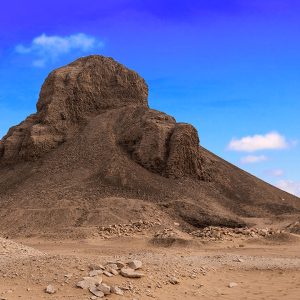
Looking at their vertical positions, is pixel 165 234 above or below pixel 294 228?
below

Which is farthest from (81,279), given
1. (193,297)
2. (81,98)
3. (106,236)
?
(81,98)

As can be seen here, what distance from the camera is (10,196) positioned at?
1314 inches

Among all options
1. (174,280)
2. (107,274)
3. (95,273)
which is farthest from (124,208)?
(95,273)

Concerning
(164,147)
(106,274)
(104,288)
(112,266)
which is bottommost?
(104,288)

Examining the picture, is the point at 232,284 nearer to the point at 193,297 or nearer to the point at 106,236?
the point at 193,297

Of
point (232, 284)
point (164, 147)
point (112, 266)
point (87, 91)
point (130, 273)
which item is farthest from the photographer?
point (87, 91)

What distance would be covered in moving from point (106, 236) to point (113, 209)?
14.2ft

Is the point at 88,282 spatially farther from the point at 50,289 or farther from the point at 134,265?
the point at 134,265

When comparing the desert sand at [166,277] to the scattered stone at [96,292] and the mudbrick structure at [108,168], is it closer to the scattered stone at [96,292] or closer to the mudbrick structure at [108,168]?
the scattered stone at [96,292]

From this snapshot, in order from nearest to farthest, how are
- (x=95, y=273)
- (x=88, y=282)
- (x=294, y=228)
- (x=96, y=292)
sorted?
(x=96, y=292), (x=88, y=282), (x=95, y=273), (x=294, y=228)

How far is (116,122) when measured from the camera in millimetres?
39594

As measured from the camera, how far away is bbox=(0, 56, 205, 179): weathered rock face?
3553 cm

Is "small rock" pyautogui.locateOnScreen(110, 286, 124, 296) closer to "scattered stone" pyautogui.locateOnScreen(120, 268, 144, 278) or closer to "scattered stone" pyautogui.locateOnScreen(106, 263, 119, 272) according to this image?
"scattered stone" pyautogui.locateOnScreen(120, 268, 144, 278)

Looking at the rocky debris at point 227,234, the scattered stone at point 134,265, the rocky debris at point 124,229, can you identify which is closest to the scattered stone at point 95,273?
the scattered stone at point 134,265
